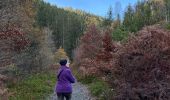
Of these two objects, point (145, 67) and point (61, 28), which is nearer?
Answer: point (145, 67)

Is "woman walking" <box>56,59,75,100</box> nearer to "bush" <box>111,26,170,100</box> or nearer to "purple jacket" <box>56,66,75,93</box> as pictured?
"purple jacket" <box>56,66,75,93</box>

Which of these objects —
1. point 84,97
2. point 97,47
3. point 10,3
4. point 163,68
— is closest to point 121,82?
point 163,68

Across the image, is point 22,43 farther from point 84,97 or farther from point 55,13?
point 55,13

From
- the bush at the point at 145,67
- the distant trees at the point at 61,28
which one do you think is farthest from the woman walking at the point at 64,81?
the distant trees at the point at 61,28

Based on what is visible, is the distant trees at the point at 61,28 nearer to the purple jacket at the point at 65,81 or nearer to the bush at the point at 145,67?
the bush at the point at 145,67

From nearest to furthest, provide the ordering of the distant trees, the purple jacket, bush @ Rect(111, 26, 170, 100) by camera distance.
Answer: the purple jacket < bush @ Rect(111, 26, 170, 100) < the distant trees

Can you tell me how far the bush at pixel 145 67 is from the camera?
13867mm

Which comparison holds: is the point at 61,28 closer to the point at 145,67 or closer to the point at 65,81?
the point at 145,67

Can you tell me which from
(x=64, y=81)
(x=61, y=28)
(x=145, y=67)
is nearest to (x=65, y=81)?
(x=64, y=81)

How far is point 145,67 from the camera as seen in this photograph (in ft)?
47.0

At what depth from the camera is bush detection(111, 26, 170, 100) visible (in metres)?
13.9

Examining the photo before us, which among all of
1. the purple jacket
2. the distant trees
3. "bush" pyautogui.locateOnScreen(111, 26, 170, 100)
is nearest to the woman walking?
the purple jacket

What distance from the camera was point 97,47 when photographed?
3669 centimetres

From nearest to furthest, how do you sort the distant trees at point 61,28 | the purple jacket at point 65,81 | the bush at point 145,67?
the purple jacket at point 65,81 → the bush at point 145,67 → the distant trees at point 61,28
